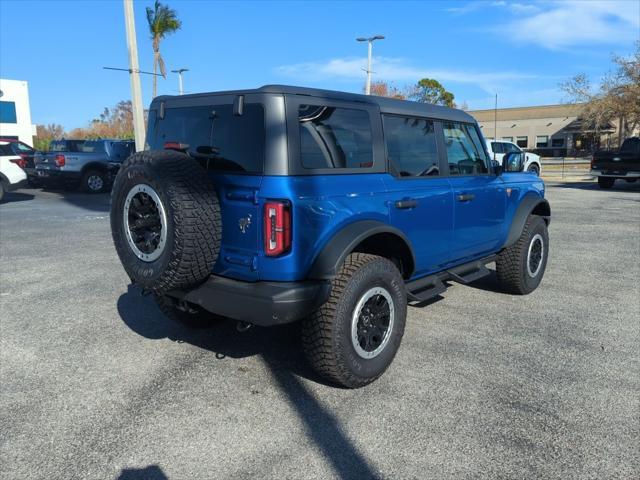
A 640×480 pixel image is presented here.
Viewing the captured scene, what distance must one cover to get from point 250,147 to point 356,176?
77cm

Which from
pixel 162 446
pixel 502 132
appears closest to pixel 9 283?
pixel 162 446

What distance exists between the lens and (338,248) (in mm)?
3279

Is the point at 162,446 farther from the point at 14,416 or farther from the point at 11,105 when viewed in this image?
the point at 11,105

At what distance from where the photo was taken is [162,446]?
290 cm

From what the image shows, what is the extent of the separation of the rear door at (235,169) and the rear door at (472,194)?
2.00m

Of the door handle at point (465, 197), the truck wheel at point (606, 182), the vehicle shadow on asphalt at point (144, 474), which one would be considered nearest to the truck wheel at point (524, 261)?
the door handle at point (465, 197)

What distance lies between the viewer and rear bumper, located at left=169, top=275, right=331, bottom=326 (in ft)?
10.2

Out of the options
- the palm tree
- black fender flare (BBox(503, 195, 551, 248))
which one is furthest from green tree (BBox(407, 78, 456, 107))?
black fender flare (BBox(503, 195, 551, 248))

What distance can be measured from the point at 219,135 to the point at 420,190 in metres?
1.62

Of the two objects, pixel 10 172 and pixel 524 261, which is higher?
pixel 10 172

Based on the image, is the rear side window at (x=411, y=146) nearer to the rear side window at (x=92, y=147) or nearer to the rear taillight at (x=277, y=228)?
the rear taillight at (x=277, y=228)

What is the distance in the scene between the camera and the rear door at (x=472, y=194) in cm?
465

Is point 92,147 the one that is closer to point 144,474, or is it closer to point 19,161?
point 19,161

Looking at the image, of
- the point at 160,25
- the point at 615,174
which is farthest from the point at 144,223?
the point at 160,25
